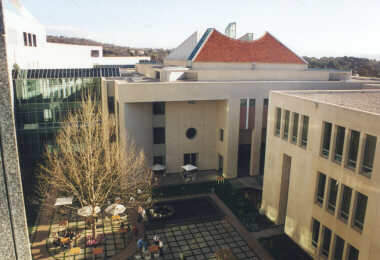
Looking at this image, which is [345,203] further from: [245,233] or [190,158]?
[190,158]

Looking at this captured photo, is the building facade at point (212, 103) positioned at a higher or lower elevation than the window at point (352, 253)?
higher

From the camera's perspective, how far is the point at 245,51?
3781 centimetres

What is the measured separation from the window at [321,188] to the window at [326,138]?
4.73 feet

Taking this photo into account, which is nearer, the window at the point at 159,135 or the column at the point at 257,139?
the column at the point at 257,139

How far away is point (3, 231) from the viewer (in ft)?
31.3

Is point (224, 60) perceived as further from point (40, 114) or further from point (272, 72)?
point (40, 114)

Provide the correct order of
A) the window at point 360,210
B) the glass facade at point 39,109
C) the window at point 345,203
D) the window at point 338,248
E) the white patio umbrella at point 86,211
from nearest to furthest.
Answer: the window at point 360,210, the window at point 345,203, the window at point 338,248, the white patio umbrella at point 86,211, the glass facade at point 39,109

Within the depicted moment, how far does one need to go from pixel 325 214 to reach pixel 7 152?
17.1m

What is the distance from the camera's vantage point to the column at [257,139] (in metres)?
32.3

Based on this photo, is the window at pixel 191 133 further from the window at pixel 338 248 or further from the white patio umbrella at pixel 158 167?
the window at pixel 338 248

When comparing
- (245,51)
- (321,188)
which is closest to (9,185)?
(321,188)

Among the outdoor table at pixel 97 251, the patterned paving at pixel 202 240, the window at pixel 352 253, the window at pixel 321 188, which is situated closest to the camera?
the window at pixel 352 253

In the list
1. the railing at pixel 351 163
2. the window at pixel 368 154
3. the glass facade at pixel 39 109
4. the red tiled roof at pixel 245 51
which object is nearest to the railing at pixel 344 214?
the railing at pixel 351 163

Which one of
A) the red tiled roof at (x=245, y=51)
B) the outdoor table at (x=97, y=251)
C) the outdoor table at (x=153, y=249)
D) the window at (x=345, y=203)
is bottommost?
the outdoor table at (x=153, y=249)
